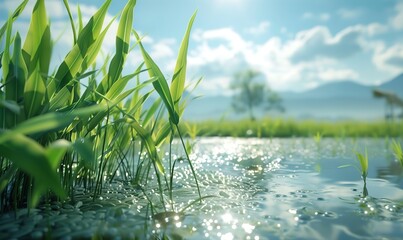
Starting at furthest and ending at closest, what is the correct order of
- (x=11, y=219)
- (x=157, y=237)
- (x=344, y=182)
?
(x=344, y=182)
(x=11, y=219)
(x=157, y=237)

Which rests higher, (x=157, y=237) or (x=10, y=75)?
(x=10, y=75)

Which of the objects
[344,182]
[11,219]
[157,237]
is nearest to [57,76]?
[11,219]

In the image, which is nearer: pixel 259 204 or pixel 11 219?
pixel 11 219

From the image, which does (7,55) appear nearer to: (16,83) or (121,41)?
(16,83)

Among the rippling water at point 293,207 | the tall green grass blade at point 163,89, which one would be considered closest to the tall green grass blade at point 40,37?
the tall green grass blade at point 163,89


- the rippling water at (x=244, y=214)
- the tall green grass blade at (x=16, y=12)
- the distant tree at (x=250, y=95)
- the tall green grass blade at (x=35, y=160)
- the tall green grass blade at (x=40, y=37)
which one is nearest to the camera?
the tall green grass blade at (x=35, y=160)

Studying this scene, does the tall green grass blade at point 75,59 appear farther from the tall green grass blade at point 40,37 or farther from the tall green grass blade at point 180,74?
the tall green grass blade at point 180,74

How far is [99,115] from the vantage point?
1.07 metres

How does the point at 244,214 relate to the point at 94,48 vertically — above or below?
below

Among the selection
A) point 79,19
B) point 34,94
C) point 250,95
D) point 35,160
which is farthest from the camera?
point 250,95

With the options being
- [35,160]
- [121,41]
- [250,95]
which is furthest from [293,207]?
[250,95]

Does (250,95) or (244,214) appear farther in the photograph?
(250,95)

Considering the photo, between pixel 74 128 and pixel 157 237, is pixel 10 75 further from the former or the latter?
pixel 157 237

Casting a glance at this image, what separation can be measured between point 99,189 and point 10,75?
518 millimetres
